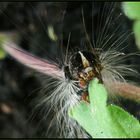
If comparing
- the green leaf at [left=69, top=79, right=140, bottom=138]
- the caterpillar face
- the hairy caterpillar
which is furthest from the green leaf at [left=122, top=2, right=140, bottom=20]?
the green leaf at [left=69, top=79, right=140, bottom=138]

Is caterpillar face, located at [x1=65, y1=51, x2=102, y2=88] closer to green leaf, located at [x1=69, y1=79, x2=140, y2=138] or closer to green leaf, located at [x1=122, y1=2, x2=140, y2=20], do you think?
green leaf, located at [x1=69, y1=79, x2=140, y2=138]

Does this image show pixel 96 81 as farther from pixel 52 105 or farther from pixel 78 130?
pixel 52 105

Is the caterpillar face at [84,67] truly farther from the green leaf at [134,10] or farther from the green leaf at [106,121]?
the green leaf at [134,10]

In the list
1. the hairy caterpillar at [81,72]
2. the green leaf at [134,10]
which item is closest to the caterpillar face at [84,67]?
the hairy caterpillar at [81,72]

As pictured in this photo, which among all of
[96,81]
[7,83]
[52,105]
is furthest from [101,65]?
[7,83]

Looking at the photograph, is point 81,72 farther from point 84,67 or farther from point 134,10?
point 134,10

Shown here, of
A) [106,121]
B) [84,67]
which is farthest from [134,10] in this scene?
[106,121]
